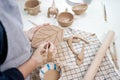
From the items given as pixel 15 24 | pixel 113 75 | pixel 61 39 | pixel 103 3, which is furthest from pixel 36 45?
pixel 103 3

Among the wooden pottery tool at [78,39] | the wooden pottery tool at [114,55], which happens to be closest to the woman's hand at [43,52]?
the wooden pottery tool at [78,39]

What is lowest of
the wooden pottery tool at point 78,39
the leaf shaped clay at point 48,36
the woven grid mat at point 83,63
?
the woven grid mat at point 83,63

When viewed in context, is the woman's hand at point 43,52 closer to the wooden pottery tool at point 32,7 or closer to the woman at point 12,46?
the woman at point 12,46

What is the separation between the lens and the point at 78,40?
3.04 ft

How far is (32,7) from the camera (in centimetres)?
106

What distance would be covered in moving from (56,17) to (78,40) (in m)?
0.19

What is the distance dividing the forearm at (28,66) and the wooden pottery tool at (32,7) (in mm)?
368

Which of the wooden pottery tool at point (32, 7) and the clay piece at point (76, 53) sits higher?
the wooden pottery tool at point (32, 7)

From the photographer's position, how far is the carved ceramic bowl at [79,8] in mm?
1051

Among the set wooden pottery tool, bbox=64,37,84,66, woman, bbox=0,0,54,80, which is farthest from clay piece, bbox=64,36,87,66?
woman, bbox=0,0,54,80

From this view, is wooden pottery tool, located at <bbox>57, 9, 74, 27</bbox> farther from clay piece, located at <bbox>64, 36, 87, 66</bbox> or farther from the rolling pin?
Answer: the rolling pin

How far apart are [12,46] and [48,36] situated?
0.27 metres

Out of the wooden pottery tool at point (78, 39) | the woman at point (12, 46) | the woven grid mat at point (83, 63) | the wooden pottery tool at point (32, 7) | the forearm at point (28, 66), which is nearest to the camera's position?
the woman at point (12, 46)

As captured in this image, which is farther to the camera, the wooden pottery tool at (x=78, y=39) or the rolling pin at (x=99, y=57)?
the wooden pottery tool at (x=78, y=39)
